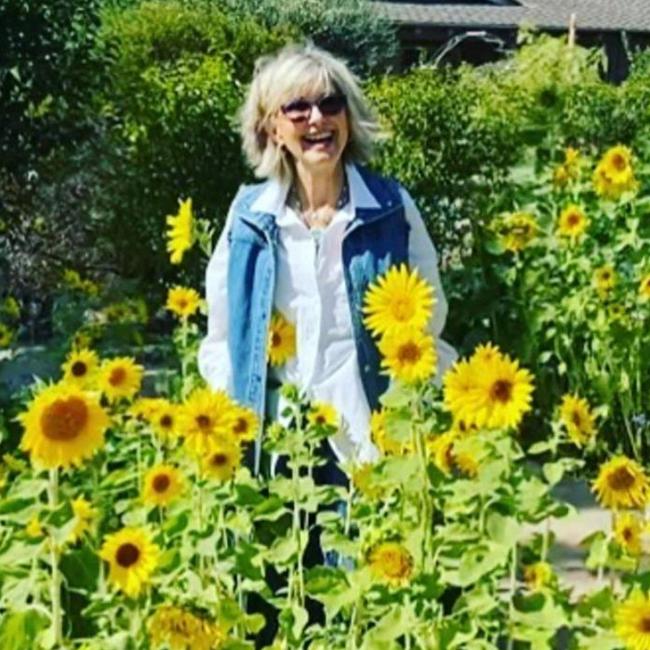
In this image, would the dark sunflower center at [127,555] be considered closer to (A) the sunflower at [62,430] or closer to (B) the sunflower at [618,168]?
(A) the sunflower at [62,430]

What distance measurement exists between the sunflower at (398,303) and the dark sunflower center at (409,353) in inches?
2.9

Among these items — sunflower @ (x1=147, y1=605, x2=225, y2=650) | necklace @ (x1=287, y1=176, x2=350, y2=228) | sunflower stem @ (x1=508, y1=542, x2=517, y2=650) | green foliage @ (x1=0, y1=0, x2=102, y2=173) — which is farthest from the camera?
green foliage @ (x1=0, y1=0, x2=102, y2=173)

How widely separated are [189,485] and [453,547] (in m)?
0.47

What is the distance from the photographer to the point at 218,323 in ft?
10.3

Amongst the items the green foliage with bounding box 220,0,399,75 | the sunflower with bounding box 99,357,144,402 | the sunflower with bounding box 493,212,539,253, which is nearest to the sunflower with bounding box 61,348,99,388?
the sunflower with bounding box 99,357,144,402

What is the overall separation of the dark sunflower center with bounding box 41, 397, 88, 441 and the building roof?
28.7 meters

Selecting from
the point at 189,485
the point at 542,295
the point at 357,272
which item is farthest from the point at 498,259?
the point at 189,485

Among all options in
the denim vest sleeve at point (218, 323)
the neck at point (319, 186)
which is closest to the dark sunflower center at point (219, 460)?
the denim vest sleeve at point (218, 323)

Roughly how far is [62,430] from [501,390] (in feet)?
1.93

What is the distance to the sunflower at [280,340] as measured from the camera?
297 cm

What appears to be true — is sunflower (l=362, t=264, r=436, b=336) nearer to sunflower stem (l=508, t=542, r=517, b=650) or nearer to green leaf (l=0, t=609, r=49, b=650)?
sunflower stem (l=508, t=542, r=517, b=650)

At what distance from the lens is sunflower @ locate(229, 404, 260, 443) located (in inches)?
92.3

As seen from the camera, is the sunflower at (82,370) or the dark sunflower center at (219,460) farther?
the sunflower at (82,370)

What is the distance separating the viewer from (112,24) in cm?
867
